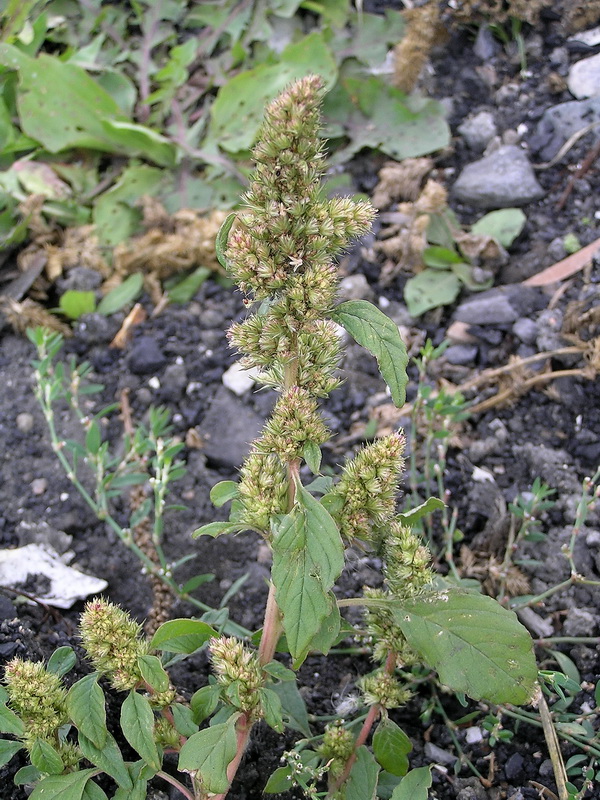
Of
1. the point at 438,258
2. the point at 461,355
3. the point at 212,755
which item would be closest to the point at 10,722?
the point at 212,755

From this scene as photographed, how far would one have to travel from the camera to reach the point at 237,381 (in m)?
3.65

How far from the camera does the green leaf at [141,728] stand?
1749 mm

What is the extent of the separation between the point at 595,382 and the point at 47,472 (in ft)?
7.53

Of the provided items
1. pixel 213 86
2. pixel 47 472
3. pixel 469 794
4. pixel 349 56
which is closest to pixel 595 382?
pixel 469 794

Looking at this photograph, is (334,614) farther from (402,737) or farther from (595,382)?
(595,382)

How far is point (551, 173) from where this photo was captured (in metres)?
4.27

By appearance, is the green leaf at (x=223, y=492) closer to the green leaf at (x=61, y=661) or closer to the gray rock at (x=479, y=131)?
the green leaf at (x=61, y=661)

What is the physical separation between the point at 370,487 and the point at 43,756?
95cm

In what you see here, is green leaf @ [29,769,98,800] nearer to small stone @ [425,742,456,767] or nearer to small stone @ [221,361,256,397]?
small stone @ [425,742,456,767]

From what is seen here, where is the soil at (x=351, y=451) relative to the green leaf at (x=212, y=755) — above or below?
below

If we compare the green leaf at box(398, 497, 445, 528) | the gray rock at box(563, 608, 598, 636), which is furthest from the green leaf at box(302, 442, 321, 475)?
the gray rock at box(563, 608, 598, 636)

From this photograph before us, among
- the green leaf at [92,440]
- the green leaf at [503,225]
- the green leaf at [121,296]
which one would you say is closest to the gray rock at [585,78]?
the green leaf at [503,225]

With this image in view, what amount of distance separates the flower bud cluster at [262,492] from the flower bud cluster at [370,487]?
0.14 m

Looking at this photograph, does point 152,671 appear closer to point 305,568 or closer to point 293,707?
point 305,568
